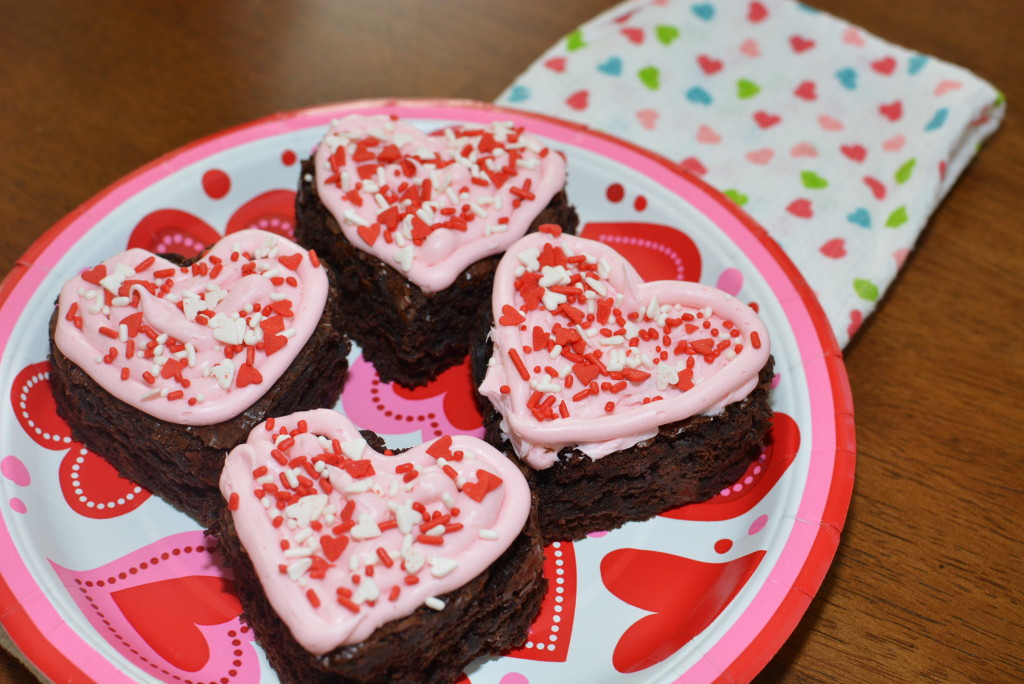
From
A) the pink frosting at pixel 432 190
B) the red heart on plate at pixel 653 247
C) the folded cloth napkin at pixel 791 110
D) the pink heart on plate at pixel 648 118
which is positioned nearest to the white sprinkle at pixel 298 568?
the pink frosting at pixel 432 190

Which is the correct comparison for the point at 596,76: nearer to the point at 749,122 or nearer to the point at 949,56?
the point at 749,122

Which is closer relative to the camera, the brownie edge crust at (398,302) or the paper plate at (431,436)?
the paper plate at (431,436)

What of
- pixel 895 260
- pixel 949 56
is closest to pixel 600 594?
pixel 895 260

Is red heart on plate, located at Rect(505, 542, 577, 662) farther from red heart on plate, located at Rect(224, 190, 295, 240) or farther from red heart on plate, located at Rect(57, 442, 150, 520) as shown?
red heart on plate, located at Rect(224, 190, 295, 240)

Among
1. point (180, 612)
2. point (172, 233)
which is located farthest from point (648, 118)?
point (180, 612)

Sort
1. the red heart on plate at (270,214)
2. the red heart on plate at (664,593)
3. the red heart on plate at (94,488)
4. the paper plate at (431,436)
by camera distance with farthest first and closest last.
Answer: the red heart on plate at (270,214) < the red heart on plate at (94,488) < the red heart on plate at (664,593) < the paper plate at (431,436)

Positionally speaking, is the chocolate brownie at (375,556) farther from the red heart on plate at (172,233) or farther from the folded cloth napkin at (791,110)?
the folded cloth napkin at (791,110)
